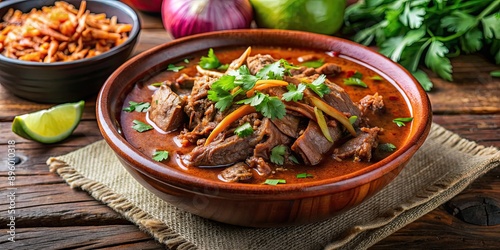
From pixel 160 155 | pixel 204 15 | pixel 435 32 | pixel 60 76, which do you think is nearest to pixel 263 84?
pixel 160 155

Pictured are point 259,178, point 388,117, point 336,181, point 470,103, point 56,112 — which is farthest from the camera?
point 470,103

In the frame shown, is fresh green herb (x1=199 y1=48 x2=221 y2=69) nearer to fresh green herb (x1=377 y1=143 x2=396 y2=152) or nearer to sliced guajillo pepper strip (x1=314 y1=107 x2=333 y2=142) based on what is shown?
sliced guajillo pepper strip (x1=314 y1=107 x2=333 y2=142)

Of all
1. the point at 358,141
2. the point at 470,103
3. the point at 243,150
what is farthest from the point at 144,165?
the point at 470,103

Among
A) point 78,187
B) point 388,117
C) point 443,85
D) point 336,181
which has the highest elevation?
point 336,181

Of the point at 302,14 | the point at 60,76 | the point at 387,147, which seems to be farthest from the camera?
the point at 302,14

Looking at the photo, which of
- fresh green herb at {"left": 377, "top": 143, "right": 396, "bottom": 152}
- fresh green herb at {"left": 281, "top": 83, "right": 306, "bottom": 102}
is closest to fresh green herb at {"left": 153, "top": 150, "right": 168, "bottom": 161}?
fresh green herb at {"left": 281, "top": 83, "right": 306, "bottom": 102}

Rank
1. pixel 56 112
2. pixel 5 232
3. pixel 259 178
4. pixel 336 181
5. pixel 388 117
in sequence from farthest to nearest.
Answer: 1. pixel 56 112
2. pixel 388 117
3. pixel 5 232
4. pixel 259 178
5. pixel 336 181

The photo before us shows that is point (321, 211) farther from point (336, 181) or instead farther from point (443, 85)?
point (443, 85)

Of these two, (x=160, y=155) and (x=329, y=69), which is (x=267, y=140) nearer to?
(x=160, y=155)
